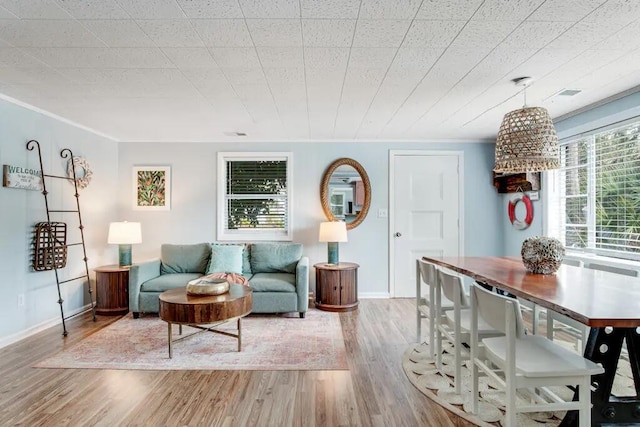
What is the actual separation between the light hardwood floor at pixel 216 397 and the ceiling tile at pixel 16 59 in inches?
87.4

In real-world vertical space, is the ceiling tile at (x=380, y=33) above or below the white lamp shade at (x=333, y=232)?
above

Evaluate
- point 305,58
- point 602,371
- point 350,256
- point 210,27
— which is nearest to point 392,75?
point 305,58

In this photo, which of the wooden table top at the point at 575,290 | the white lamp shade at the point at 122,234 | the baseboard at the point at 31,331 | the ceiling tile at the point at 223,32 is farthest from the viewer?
the white lamp shade at the point at 122,234

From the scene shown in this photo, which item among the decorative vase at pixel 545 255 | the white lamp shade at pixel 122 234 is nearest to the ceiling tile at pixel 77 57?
the white lamp shade at pixel 122 234

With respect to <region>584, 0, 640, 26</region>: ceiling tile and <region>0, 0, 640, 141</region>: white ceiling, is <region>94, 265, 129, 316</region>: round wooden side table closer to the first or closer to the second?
<region>0, 0, 640, 141</region>: white ceiling

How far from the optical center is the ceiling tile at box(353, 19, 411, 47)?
1954 mm

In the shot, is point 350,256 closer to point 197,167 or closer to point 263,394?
point 197,167

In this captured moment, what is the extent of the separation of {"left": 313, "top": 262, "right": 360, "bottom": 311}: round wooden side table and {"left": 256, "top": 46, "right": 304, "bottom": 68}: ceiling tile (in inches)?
97.9

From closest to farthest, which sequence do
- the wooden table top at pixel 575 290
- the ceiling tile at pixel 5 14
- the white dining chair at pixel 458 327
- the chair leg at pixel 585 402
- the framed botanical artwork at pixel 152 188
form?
the wooden table top at pixel 575 290
the chair leg at pixel 585 402
the ceiling tile at pixel 5 14
the white dining chair at pixel 458 327
the framed botanical artwork at pixel 152 188

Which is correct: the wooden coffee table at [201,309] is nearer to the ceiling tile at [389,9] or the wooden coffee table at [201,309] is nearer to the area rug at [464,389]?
the area rug at [464,389]

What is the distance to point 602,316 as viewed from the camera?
4.50 feet

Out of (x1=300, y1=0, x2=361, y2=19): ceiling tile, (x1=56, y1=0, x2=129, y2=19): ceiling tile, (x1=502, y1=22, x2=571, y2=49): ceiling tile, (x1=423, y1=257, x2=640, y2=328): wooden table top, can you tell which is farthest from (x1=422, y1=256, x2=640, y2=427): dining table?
(x1=56, y1=0, x2=129, y2=19): ceiling tile

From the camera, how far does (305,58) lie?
238 centimetres

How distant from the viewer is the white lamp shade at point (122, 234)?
13.6 feet
